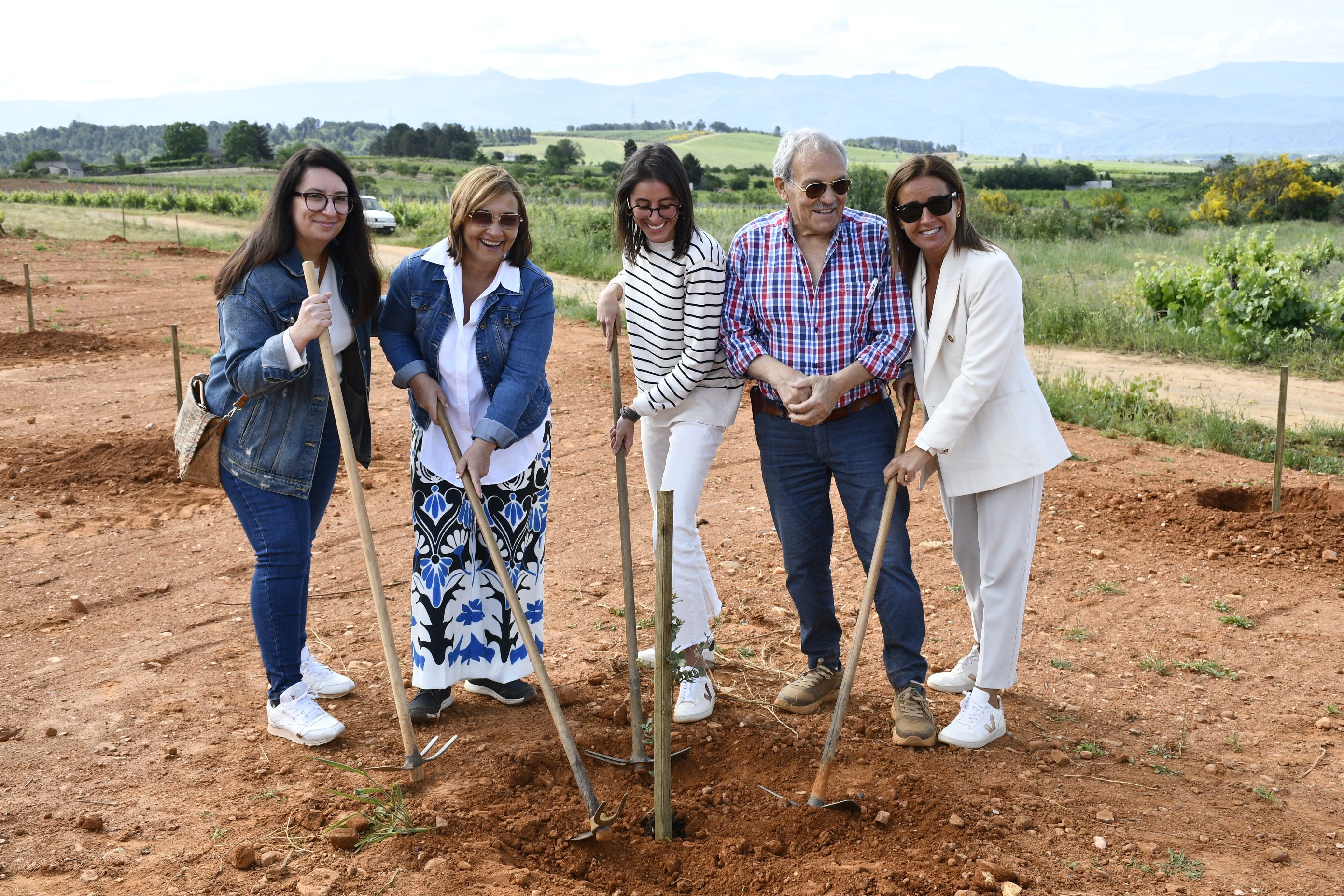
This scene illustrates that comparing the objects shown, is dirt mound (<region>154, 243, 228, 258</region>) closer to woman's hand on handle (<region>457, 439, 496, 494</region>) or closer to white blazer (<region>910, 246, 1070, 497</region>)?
woman's hand on handle (<region>457, 439, 496, 494</region>)

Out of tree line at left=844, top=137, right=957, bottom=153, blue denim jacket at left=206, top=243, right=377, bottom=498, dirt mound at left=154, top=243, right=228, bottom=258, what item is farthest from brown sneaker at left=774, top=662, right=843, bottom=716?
tree line at left=844, top=137, right=957, bottom=153

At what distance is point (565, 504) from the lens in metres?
6.10

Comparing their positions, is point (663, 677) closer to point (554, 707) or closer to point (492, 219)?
point (554, 707)

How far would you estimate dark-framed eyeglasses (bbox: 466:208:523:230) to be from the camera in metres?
3.04

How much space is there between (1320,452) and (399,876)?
22.5ft

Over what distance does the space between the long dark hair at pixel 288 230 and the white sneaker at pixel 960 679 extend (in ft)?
8.20

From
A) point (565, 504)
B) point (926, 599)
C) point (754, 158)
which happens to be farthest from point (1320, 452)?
point (754, 158)

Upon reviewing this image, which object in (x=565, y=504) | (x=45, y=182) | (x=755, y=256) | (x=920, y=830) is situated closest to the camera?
(x=920, y=830)

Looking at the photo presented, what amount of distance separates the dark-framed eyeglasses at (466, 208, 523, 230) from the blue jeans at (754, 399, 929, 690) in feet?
3.35

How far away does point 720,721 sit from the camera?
355 centimetres

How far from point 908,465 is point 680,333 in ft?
2.79

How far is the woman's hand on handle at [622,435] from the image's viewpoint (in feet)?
10.8

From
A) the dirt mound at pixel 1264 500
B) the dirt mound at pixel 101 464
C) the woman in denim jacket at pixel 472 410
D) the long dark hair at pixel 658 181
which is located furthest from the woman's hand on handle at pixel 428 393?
the dirt mound at pixel 1264 500

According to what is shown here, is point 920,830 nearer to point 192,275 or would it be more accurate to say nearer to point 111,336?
point 111,336
